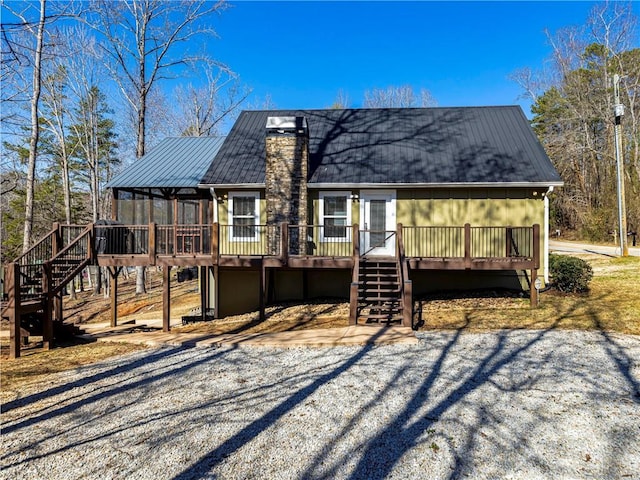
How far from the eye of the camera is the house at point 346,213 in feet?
35.8

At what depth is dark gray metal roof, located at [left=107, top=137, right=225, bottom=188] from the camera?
44.2 feet

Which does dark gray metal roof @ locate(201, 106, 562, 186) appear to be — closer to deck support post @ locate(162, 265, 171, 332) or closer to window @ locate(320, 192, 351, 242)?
window @ locate(320, 192, 351, 242)

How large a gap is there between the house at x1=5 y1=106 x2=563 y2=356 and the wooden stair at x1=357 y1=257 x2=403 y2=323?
0.07 metres

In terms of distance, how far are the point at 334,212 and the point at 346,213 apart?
1.23ft

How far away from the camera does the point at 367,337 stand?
7879mm

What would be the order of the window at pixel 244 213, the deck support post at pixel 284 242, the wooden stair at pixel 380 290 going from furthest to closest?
1. the window at pixel 244 213
2. the deck support post at pixel 284 242
3. the wooden stair at pixel 380 290

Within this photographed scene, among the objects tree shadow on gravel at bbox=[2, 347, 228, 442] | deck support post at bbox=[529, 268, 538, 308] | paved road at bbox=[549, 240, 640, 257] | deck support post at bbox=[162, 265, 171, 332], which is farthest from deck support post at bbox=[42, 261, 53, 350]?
paved road at bbox=[549, 240, 640, 257]

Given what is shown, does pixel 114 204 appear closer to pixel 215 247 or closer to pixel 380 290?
pixel 215 247

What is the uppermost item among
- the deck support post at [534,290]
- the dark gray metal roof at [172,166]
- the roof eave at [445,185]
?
the dark gray metal roof at [172,166]

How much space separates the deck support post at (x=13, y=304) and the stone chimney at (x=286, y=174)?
597 cm

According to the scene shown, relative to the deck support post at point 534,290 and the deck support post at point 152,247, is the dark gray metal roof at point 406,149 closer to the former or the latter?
the deck support post at point 152,247

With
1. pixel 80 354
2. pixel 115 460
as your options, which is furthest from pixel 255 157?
pixel 115 460

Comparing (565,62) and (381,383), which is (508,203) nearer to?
(381,383)

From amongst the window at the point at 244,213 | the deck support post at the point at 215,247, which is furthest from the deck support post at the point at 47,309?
the window at the point at 244,213
